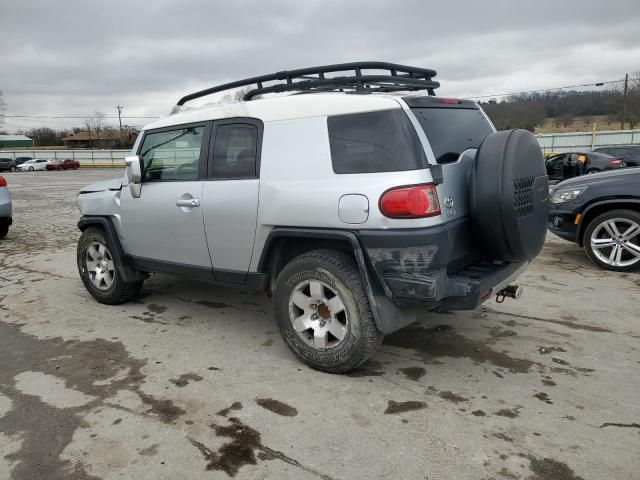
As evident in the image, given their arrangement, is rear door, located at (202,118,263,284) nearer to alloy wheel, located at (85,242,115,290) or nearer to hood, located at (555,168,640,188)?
alloy wheel, located at (85,242,115,290)

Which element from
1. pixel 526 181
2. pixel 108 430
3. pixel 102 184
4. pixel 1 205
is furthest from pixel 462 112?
pixel 1 205

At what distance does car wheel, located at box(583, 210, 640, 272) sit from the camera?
A: 5973mm

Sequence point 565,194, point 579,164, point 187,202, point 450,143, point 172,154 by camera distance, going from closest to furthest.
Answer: point 450,143 < point 187,202 < point 172,154 < point 565,194 < point 579,164

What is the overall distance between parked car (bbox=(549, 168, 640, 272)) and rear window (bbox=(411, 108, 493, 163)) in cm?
303

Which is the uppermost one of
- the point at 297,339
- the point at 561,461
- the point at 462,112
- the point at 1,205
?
the point at 462,112

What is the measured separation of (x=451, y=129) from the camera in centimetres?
353

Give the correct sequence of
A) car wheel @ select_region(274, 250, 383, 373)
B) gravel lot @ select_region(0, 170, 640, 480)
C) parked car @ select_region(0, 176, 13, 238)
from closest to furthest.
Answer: gravel lot @ select_region(0, 170, 640, 480)
car wheel @ select_region(274, 250, 383, 373)
parked car @ select_region(0, 176, 13, 238)

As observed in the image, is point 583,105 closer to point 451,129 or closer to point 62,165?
point 451,129

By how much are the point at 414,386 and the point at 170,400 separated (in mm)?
1593

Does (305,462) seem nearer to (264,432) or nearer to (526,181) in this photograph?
(264,432)

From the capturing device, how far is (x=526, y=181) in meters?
3.36

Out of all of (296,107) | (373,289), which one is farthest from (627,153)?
(373,289)

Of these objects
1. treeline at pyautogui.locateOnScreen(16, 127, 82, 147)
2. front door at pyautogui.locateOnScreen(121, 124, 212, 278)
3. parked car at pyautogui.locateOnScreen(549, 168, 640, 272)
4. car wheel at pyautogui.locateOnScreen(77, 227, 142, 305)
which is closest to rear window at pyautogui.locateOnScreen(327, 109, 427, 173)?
front door at pyautogui.locateOnScreen(121, 124, 212, 278)

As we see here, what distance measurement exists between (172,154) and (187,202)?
576 millimetres
